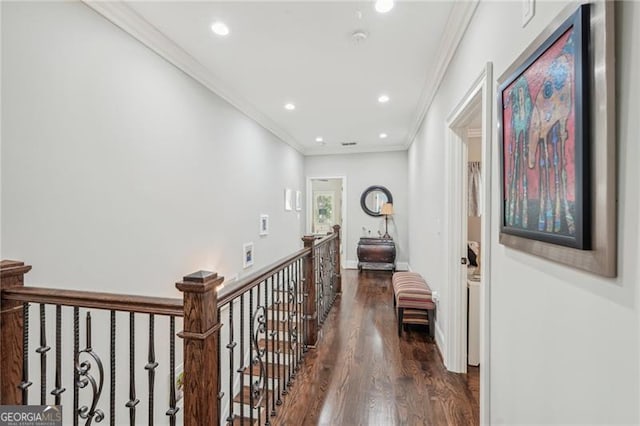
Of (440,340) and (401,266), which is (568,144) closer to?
(440,340)

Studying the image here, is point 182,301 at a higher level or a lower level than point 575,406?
higher

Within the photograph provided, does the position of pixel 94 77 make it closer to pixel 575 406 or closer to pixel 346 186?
pixel 575 406

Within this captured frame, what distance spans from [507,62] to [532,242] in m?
0.90

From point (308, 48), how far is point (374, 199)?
4.53 m

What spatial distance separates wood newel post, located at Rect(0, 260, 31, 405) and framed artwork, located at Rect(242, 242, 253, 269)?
8.84 feet

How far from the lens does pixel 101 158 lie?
6.62ft

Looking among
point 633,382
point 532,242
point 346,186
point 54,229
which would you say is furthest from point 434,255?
point 346,186

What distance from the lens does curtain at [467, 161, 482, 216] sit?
356cm

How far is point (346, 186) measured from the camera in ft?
22.5

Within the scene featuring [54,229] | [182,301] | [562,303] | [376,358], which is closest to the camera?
[562,303]

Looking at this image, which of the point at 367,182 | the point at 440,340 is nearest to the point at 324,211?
the point at 367,182

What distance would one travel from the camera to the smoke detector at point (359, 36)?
7.66 feet

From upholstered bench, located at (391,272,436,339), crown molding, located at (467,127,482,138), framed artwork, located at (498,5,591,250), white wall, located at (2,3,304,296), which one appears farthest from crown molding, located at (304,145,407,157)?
framed artwork, located at (498,5,591,250)

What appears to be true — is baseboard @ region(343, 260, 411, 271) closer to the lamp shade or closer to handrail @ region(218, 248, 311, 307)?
the lamp shade
